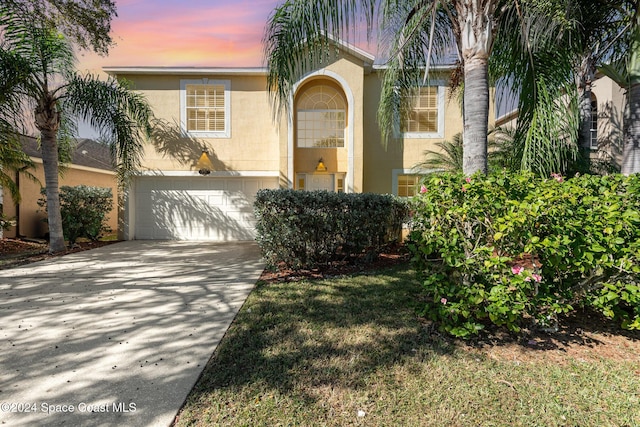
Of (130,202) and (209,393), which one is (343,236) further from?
(130,202)

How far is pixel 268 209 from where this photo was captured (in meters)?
5.97

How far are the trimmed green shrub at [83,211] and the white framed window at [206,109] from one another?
11.8 ft

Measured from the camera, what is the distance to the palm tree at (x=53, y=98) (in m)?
7.35

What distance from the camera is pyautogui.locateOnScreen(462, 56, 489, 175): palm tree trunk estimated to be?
4520mm

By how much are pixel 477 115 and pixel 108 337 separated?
5.49m

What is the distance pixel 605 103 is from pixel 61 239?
16770mm

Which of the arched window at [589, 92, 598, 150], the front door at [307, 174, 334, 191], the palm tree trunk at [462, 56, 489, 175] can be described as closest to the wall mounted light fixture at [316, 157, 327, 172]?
the front door at [307, 174, 334, 191]

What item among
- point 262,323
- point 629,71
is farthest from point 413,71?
point 262,323

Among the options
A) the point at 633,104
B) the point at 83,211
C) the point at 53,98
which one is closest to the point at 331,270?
the point at 633,104

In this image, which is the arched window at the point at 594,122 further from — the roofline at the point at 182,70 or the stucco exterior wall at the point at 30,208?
the stucco exterior wall at the point at 30,208

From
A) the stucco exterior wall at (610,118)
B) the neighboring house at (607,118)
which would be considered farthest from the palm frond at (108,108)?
the stucco exterior wall at (610,118)

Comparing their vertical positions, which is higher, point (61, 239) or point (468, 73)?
point (468, 73)

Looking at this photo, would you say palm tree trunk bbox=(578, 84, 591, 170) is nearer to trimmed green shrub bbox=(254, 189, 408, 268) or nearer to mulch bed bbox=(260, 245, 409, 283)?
mulch bed bbox=(260, 245, 409, 283)

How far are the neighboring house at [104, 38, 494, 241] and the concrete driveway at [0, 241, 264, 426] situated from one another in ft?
14.8
